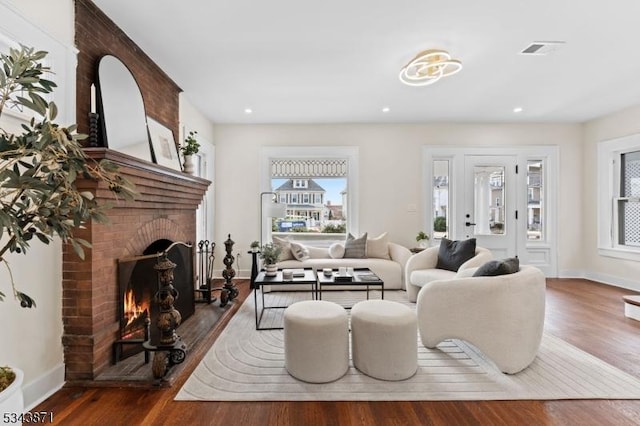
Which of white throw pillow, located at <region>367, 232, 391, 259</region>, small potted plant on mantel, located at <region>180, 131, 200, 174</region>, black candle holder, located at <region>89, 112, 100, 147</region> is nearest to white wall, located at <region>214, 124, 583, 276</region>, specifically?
white throw pillow, located at <region>367, 232, 391, 259</region>

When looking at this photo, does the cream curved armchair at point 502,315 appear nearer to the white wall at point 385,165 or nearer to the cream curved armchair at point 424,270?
the cream curved armchair at point 424,270

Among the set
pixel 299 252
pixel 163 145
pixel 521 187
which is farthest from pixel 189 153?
pixel 521 187

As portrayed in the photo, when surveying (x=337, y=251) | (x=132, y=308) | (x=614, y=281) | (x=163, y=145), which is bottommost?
(x=614, y=281)

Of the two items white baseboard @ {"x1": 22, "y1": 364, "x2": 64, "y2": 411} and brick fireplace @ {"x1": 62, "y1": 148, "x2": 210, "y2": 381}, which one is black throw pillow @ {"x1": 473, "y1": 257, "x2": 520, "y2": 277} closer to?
brick fireplace @ {"x1": 62, "y1": 148, "x2": 210, "y2": 381}

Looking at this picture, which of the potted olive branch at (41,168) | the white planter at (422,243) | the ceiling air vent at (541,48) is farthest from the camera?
the white planter at (422,243)

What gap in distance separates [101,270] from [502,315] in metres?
2.90

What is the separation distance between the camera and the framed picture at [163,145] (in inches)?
119

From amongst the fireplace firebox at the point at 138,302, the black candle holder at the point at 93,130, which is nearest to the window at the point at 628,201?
the fireplace firebox at the point at 138,302

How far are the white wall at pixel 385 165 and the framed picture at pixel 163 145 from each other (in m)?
1.71

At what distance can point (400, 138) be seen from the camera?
530 centimetres

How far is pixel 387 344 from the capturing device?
2068mm

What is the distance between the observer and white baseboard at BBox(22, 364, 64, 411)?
70.8 inches

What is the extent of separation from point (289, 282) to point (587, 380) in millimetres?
2448

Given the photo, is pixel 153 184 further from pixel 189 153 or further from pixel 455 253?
pixel 455 253
